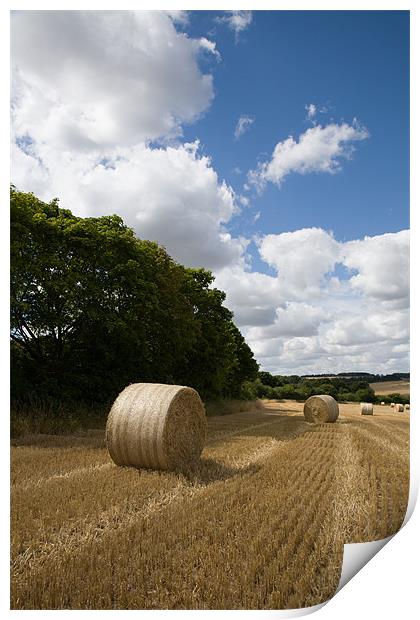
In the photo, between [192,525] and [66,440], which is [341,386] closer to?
[192,525]

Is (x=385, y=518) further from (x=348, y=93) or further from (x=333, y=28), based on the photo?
(x=333, y=28)

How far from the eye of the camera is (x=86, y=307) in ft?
16.2

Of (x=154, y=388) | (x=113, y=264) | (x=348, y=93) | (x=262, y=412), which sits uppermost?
(x=348, y=93)

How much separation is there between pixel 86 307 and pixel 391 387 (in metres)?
3.00

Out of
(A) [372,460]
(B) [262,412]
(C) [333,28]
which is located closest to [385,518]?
(A) [372,460]

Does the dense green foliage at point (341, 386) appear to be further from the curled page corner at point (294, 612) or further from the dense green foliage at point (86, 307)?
the curled page corner at point (294, 612)

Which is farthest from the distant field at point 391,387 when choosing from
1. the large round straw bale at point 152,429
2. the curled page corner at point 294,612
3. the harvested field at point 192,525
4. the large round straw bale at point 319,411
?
the large round straw bale at point 319,411

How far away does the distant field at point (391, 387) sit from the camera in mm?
4332

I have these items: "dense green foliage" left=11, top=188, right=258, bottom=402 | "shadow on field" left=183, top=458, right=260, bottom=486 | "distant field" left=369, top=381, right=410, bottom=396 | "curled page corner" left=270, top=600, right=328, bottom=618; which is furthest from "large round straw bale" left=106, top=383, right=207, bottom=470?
"curled page corner" left=270, top=600, right=328, bottom=618

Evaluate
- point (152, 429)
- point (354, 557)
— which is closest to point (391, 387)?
point (354, 557)

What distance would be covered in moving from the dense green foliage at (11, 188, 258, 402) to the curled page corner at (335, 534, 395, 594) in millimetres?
2790

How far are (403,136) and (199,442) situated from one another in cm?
385

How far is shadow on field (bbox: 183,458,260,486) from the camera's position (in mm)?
4918

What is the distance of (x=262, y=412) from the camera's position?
11422 millimetres
